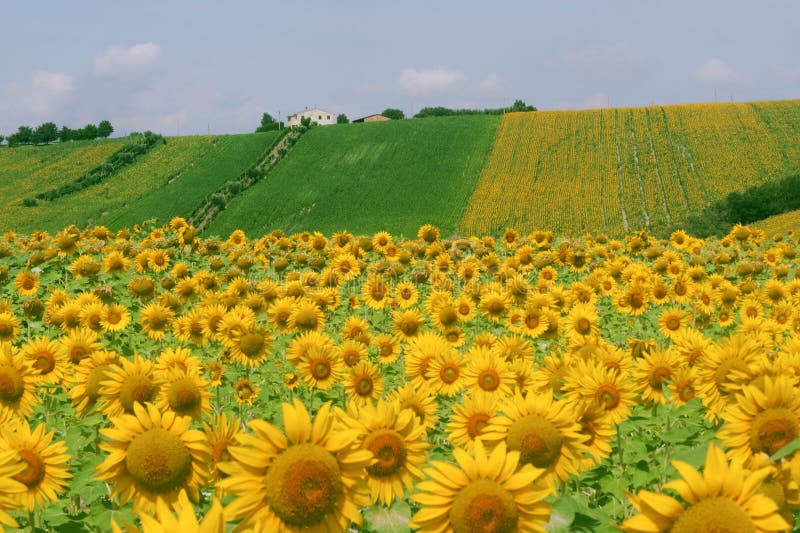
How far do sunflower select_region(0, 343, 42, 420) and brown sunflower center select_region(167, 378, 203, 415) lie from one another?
1.37 m

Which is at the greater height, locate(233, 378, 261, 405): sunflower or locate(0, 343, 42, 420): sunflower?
locate(0, 343, 42, 420): sunflower

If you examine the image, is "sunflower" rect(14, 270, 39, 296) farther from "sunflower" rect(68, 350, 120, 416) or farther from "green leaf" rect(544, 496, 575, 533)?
"green leaf" rect(544, 496, 575, 533)

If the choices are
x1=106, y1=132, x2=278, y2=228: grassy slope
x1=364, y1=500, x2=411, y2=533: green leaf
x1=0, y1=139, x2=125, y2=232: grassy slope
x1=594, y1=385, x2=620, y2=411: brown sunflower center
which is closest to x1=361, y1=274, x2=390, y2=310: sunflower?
x1=594, y1=385, x2=620, y2=411: brown sunflower center

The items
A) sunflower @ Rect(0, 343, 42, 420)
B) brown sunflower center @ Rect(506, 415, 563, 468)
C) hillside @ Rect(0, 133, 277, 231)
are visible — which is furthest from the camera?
hillside @ Rect(0, 133, 277, 231)

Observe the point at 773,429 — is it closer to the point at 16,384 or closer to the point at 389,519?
the point at 389,519

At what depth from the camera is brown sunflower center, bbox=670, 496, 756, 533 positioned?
1.84m

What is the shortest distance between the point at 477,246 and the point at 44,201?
83295 millimetres

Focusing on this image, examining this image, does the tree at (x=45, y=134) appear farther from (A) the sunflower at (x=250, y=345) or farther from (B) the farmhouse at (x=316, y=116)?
(A) the sunflower at (x=250, y=345)

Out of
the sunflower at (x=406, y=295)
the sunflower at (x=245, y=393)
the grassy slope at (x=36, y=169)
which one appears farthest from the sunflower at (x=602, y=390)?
the grassy slope at (x=36, y=169)

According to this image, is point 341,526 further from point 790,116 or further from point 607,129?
point 790,116

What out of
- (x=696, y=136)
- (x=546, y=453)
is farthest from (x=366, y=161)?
(x=546, y=453)

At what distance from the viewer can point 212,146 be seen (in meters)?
91.2

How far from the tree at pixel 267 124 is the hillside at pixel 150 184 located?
2368cm

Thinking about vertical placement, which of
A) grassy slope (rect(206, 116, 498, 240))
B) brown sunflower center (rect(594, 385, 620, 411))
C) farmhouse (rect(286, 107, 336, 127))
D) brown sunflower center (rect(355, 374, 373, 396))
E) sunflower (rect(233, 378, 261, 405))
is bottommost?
sunflower (rect(233, 378, 261, 405))
